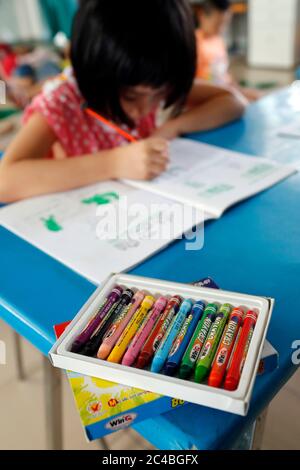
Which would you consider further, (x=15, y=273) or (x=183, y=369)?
(x=15, y=273)

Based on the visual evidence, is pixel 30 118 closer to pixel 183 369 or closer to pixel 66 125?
pixel 66 125

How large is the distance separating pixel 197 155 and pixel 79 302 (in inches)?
17.2

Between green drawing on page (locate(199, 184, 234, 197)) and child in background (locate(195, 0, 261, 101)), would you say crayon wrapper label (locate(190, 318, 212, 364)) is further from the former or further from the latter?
child in background (locate(195, 0, 261, 101))

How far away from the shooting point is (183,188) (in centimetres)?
63

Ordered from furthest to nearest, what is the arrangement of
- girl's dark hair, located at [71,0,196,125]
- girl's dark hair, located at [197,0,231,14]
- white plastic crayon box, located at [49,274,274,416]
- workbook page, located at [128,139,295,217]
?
girl's dark hair, located at [197,0,231,14] → girl's dark hair, located at [71,0,196,125] → workbook page, located at [128,139,295,217] → white plastic crayon box, located at [49,274,274,416]

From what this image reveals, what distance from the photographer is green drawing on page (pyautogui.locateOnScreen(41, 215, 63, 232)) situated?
54 cm

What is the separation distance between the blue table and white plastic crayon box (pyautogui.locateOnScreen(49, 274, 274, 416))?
0.10 feet

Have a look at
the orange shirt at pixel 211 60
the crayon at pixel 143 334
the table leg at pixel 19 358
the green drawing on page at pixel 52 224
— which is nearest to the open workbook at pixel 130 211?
the green drawing on page at pixel 52 224

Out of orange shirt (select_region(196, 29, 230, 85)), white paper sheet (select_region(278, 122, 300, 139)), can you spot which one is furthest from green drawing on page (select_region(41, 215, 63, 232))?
orange shirt (select_region(196, 29, 230, 85))

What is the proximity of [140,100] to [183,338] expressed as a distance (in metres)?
0.63

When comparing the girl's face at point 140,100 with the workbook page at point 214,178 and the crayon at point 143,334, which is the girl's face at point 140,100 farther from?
the crayon at point 143,334

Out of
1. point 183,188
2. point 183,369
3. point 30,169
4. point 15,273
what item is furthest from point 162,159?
point 183,369

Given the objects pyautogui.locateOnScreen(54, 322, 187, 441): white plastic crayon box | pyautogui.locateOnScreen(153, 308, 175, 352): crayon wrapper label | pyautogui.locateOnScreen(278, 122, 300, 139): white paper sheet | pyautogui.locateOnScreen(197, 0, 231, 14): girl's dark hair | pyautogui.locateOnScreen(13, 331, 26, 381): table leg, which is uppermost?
pyautogui.locateOnScreen(197, 0, 231, 14): girl's dark hair

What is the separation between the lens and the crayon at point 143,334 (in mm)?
305
